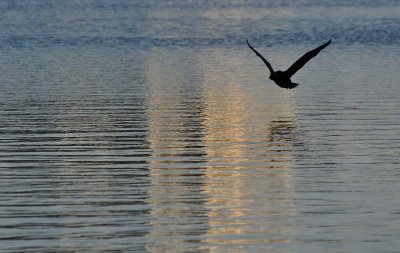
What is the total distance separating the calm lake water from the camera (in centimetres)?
1270

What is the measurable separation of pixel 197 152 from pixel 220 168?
1412 millimetres

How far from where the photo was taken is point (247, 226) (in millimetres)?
12961

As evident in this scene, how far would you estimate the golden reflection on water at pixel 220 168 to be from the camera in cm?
1279

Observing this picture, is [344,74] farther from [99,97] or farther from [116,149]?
[116,149]

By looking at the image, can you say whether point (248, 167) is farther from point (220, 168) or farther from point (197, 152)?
point (197, 152)

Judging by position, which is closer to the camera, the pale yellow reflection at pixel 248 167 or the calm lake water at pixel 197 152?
the calm lake water at pixel 197 152

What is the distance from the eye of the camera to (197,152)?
1789cm

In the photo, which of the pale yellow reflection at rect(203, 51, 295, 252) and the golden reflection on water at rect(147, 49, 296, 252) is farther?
the pale yellow reflection at rect(203, 51, 295, 252)

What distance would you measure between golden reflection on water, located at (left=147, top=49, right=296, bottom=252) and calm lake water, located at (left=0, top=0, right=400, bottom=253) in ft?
0.09

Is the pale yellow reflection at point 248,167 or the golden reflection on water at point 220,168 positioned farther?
the pale yellow reflection at point 248,167

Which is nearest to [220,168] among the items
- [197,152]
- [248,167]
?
[248,167]

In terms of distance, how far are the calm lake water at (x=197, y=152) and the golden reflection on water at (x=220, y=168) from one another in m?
0.03

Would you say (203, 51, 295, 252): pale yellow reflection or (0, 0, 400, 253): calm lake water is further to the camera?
(203, 51, 295, 252): pale yellow reflection

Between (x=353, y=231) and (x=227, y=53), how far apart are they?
1055 inches
